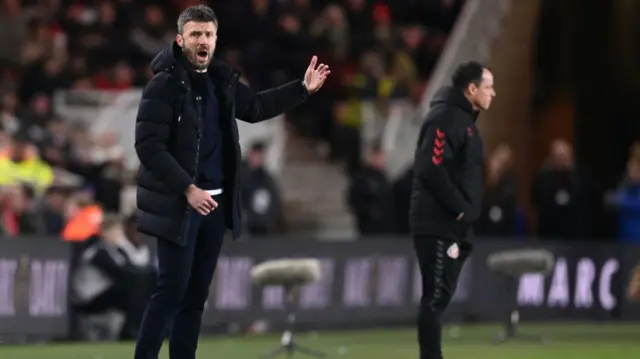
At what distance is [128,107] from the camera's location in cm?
2262

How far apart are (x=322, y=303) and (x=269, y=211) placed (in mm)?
2310

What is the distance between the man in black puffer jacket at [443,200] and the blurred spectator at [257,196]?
8.69 metres

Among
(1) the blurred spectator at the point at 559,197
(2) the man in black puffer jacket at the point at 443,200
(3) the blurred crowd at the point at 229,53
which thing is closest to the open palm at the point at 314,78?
(2) the man in black puffer jacket at the point at 443,200

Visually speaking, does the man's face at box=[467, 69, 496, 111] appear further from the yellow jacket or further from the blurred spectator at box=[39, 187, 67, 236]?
the yellow jacket

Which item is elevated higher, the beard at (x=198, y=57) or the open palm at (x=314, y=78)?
the beard at (x=198, y=57)

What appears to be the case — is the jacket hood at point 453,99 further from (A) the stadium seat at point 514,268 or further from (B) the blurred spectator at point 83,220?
(B) the blurred spectator at point 83,220

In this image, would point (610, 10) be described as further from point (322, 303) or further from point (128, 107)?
point (322, 303)

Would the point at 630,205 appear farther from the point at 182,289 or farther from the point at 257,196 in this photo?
the point at 182,289

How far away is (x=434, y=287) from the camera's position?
36.9 feet

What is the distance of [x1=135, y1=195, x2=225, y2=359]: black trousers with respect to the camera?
959 centimetres

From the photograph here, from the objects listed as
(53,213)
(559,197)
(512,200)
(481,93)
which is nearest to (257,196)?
(53,213)

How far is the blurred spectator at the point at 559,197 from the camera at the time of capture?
2067 cm

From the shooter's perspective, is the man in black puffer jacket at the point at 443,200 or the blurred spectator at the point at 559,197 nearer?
the man in black puffer jacket at the point at 443,200

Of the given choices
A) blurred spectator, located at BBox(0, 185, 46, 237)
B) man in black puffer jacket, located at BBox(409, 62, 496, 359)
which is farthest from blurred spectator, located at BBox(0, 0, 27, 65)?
man in black puffer jacket, located at BBox(409, 62, 496, 359)
